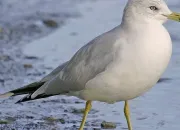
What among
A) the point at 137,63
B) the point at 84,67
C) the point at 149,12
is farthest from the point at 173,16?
the point at 84,67

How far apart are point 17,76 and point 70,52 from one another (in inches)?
46.3

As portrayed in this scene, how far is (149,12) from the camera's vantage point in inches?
279

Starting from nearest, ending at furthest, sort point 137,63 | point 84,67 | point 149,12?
point 137,63
point 149,12
point 84,67

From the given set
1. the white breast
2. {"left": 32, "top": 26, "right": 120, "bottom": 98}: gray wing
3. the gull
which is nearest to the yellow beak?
the gull

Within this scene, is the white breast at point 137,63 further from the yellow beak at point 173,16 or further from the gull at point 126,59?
the yellow beak at point 173,16

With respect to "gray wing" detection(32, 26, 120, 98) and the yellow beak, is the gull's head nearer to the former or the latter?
the yellow beak

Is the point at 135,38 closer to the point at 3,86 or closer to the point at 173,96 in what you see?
the point at 173,96

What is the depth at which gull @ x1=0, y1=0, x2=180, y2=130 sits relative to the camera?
688cm

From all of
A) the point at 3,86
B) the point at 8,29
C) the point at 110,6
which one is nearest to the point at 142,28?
the point at 3,86

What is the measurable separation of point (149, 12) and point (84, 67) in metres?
0.78

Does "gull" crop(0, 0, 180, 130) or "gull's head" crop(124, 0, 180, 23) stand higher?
"gull's head" crop(124, 0, 180, 23)

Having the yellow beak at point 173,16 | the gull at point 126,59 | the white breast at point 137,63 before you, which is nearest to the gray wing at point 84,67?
the gull at point 126,59

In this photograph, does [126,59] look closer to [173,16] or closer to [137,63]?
[137,63]

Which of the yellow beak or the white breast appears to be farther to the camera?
the yellow beak
